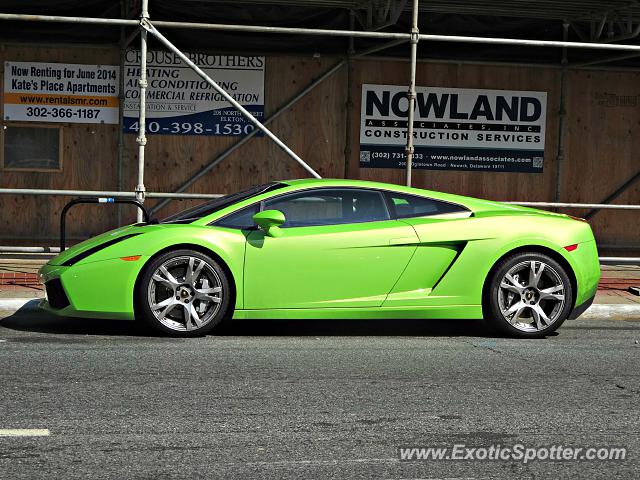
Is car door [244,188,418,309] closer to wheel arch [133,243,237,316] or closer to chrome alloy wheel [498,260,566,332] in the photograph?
wheel arch [133,243,237,316]

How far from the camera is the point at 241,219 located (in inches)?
341

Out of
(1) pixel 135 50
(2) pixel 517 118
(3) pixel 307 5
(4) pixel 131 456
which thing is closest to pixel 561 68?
(2) pixel 517 118

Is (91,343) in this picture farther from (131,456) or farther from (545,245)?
(545,245)

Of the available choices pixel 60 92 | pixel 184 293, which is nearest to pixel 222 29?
pixel 60 92

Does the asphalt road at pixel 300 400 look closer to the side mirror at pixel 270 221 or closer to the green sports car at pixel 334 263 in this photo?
the green sports car at pixel 334 263

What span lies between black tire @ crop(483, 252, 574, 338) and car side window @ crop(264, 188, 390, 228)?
1.09 metres

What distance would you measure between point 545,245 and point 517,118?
20.7 ft

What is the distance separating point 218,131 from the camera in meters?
14.2

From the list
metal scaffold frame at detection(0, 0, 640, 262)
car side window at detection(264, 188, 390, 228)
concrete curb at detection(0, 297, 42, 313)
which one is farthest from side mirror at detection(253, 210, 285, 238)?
concrete curb at detection(0, 297, 42, 313)

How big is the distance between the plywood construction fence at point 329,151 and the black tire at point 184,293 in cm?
584

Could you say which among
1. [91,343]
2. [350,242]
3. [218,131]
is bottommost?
[91,343]

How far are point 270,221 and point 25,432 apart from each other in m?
3.33

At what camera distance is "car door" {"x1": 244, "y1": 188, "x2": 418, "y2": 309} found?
8430 millimetres

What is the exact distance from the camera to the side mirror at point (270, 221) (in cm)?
837
